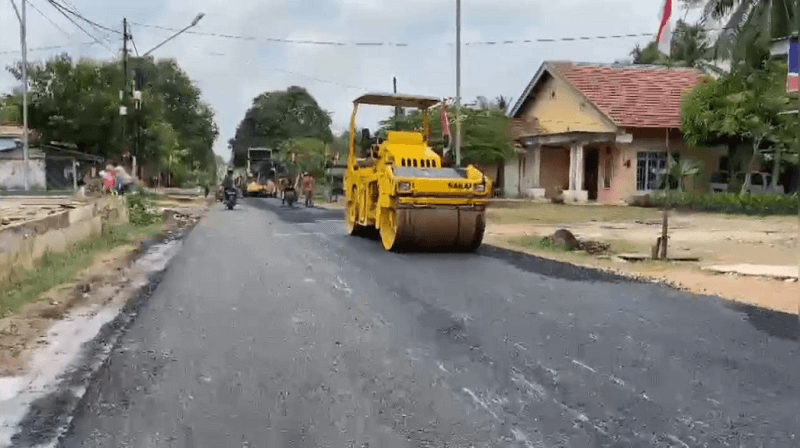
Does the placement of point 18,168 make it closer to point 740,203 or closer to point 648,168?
point 648,168

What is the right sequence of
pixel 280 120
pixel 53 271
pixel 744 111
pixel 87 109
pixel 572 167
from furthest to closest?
pixel 280 120
pixel 87 109
pixel 572 167
pixel 744 111
pixel 53 271

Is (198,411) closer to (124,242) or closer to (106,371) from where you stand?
(106,371)

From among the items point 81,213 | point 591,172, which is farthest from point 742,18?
point 81,213

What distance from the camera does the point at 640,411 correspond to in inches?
196

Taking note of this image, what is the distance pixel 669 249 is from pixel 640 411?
10.4m

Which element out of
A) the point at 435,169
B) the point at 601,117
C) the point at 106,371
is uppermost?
the point at 601,117

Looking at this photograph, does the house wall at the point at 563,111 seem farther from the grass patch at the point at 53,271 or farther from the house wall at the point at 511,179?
the grass patch at the point at 53,271

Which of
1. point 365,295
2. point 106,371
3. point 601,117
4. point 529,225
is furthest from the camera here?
point 601,117

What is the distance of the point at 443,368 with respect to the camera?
6023mm

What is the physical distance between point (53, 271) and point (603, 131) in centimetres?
2542

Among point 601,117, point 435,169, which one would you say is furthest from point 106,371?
point 601,117

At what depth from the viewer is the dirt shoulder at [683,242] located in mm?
10311

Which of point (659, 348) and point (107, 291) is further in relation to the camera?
point (107, 291)

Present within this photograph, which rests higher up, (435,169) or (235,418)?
(435,169)
